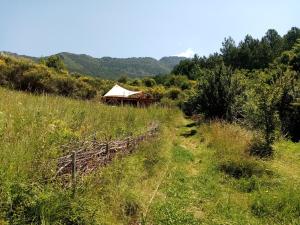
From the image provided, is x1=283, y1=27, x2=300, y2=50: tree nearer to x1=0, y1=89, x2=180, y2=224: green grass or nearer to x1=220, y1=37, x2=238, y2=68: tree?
x1=220, y1=37, x2=238, y2=68: tree

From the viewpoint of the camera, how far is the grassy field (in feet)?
16.1

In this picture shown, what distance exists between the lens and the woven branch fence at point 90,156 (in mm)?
5969

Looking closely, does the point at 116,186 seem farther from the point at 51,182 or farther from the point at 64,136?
the point at 51,182

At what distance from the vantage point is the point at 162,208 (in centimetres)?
739

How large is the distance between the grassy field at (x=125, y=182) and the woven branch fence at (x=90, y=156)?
0.19 meters

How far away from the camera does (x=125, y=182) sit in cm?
759

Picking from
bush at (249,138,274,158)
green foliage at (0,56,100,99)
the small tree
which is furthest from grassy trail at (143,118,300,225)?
green foliage at (0,56,100,99)

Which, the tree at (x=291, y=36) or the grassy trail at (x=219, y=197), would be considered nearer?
the grassy trail at (x=219, y=197)

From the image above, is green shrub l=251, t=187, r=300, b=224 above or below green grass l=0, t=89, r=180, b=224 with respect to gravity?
below

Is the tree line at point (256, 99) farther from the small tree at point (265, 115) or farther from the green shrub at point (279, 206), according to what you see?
the green shrub at point (279, 206)

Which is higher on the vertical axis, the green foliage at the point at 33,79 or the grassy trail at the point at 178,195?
the green foliage at the point at 33,79

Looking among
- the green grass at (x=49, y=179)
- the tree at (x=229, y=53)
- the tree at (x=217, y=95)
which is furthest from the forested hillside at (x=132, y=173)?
the tree at (x=229, y=53)

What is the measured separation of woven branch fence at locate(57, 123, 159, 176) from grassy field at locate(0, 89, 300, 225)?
0.61 feet

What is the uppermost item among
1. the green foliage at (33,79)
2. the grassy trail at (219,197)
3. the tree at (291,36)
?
the tree at (291,36)
